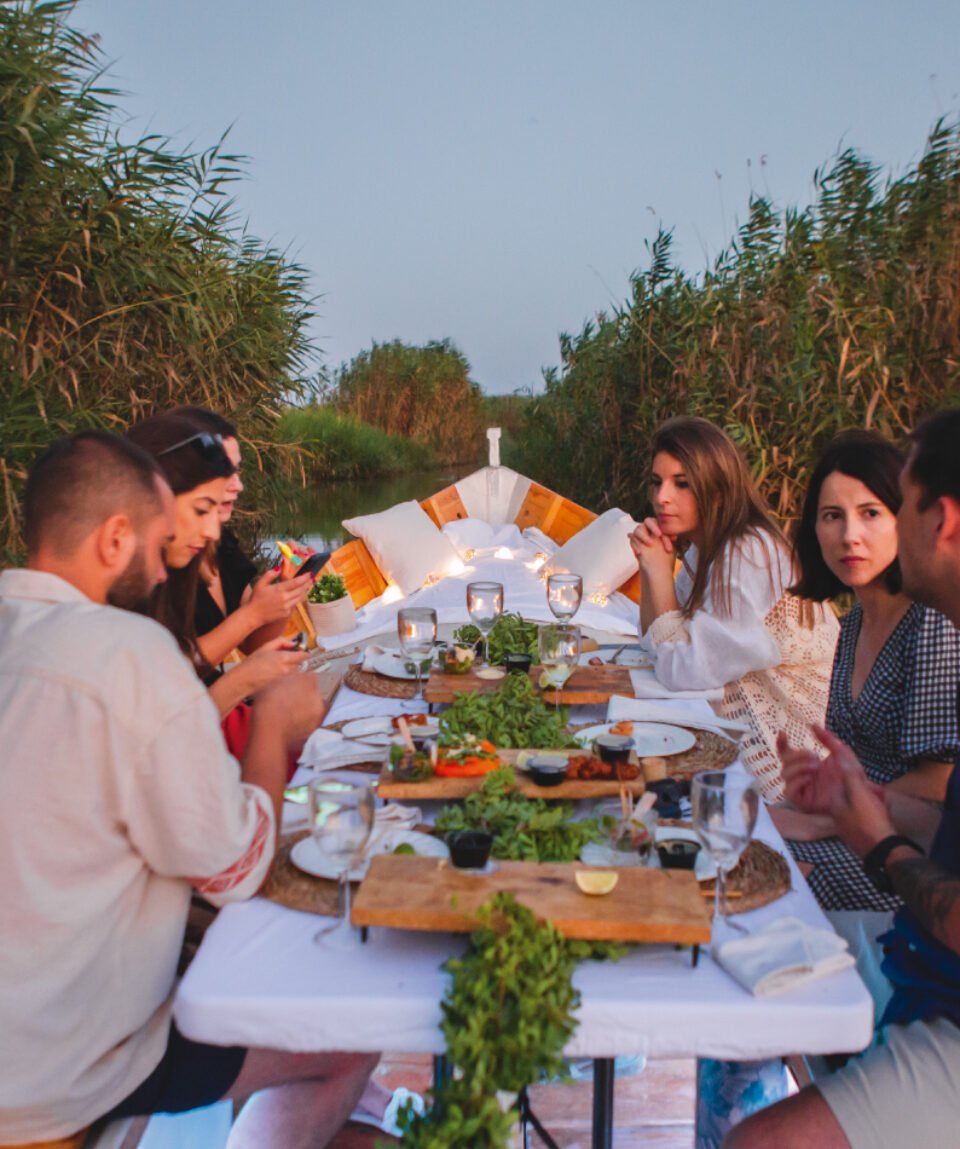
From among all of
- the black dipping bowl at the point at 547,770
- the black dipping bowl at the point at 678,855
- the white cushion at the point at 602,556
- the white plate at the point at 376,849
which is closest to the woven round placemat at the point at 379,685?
the black dipping bowl at the point at 547,770

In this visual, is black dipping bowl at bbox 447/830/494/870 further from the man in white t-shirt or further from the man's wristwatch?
the man's wristwatch

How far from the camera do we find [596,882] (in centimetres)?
105

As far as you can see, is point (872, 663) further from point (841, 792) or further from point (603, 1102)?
point (603, 1102)

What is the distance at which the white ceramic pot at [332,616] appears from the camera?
13.0 feet

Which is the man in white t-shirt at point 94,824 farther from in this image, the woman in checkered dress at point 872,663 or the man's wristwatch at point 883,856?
the woman in checkered dress at point 872,663

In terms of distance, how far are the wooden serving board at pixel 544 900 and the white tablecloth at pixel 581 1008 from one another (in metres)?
0.05

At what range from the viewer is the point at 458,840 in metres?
1.11

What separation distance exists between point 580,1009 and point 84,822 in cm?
59

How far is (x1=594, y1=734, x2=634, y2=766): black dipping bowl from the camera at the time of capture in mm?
1465

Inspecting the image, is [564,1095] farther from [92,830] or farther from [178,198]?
[178,198]

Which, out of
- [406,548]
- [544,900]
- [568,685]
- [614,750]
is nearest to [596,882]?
[544,900]

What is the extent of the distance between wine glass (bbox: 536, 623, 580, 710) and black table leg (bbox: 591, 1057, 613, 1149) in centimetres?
83

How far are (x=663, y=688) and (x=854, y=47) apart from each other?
8.64m

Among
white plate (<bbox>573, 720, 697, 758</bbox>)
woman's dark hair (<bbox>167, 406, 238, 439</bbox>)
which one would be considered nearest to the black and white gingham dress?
white plate (<bbox>573, 720, 697, 758</bbox>)
